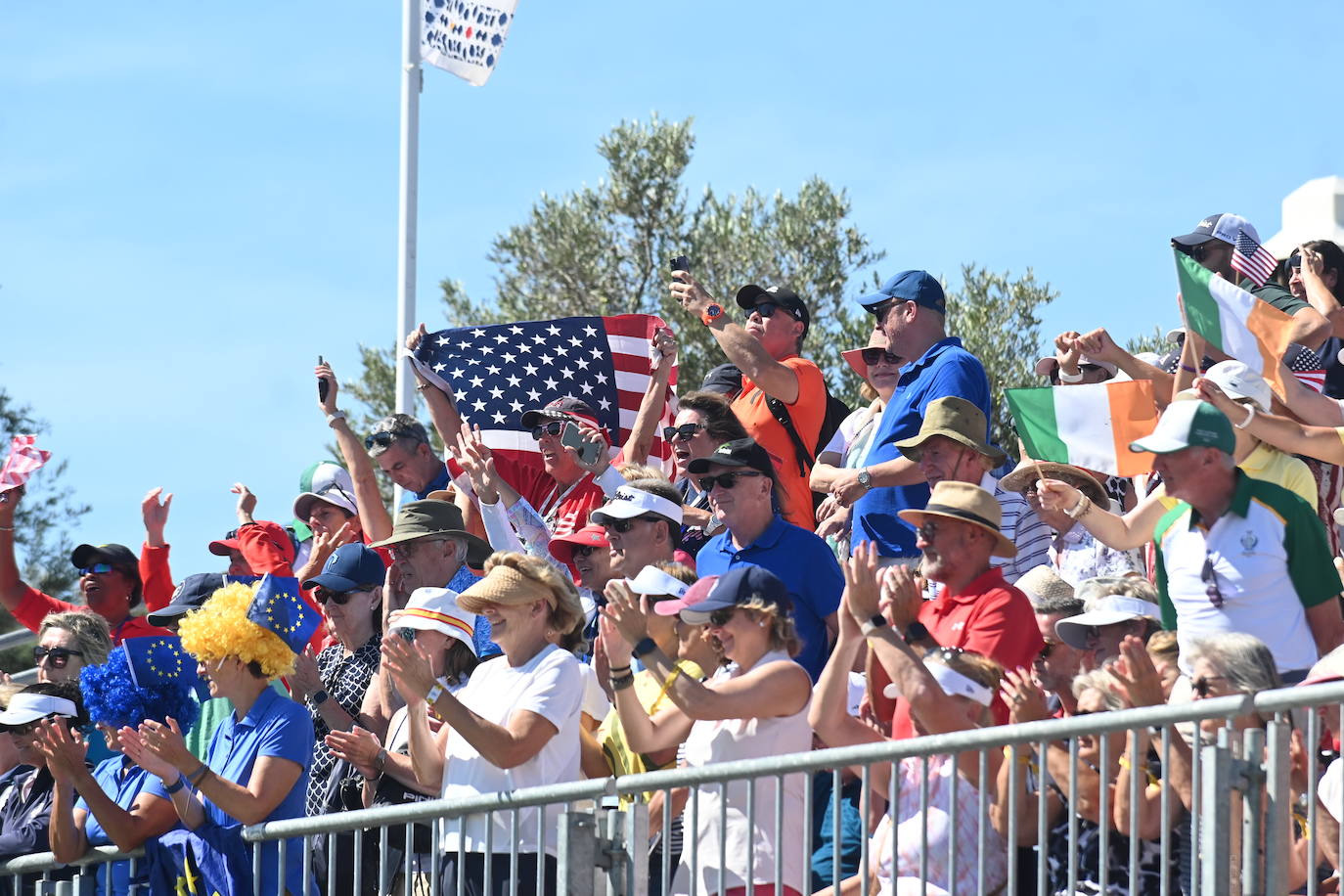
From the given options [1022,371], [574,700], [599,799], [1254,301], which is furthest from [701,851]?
[1022,371]

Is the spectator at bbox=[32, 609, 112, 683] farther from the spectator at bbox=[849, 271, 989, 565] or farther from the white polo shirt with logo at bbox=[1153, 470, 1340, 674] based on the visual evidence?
the white polo shirt with logo at bbox=[1153, 470, 1340, 674]

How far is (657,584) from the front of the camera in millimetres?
7848

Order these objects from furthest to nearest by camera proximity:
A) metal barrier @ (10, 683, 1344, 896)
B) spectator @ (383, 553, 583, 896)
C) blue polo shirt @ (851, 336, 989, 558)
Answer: blue polo shirt @ (851, 336, 989, 558) < spectator @ (383, 553, 583, 896) < metal barrier @ (10, 683, 1344, 896)

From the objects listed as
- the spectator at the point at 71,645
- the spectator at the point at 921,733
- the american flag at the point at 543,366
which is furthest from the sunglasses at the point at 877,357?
the spectator at the point at 71,645

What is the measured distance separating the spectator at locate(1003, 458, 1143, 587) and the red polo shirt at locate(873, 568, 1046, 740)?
1871 millimetres

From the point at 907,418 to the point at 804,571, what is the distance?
142cm

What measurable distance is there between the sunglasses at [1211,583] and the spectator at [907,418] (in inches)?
72.8

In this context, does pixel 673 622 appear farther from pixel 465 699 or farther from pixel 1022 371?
pixel 1022 371

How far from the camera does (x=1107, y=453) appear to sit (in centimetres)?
906

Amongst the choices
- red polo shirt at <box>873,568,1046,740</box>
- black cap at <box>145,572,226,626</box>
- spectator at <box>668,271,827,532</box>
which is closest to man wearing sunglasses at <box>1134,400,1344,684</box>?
Answer: red polo shirt at <box>873,568,1046,740</box>

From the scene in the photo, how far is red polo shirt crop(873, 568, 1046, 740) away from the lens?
680cm

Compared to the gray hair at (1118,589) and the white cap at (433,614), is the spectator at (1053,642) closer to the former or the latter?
the gray hair at (1118,589)

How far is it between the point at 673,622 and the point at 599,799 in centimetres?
114

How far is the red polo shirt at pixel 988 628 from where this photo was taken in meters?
6.80
